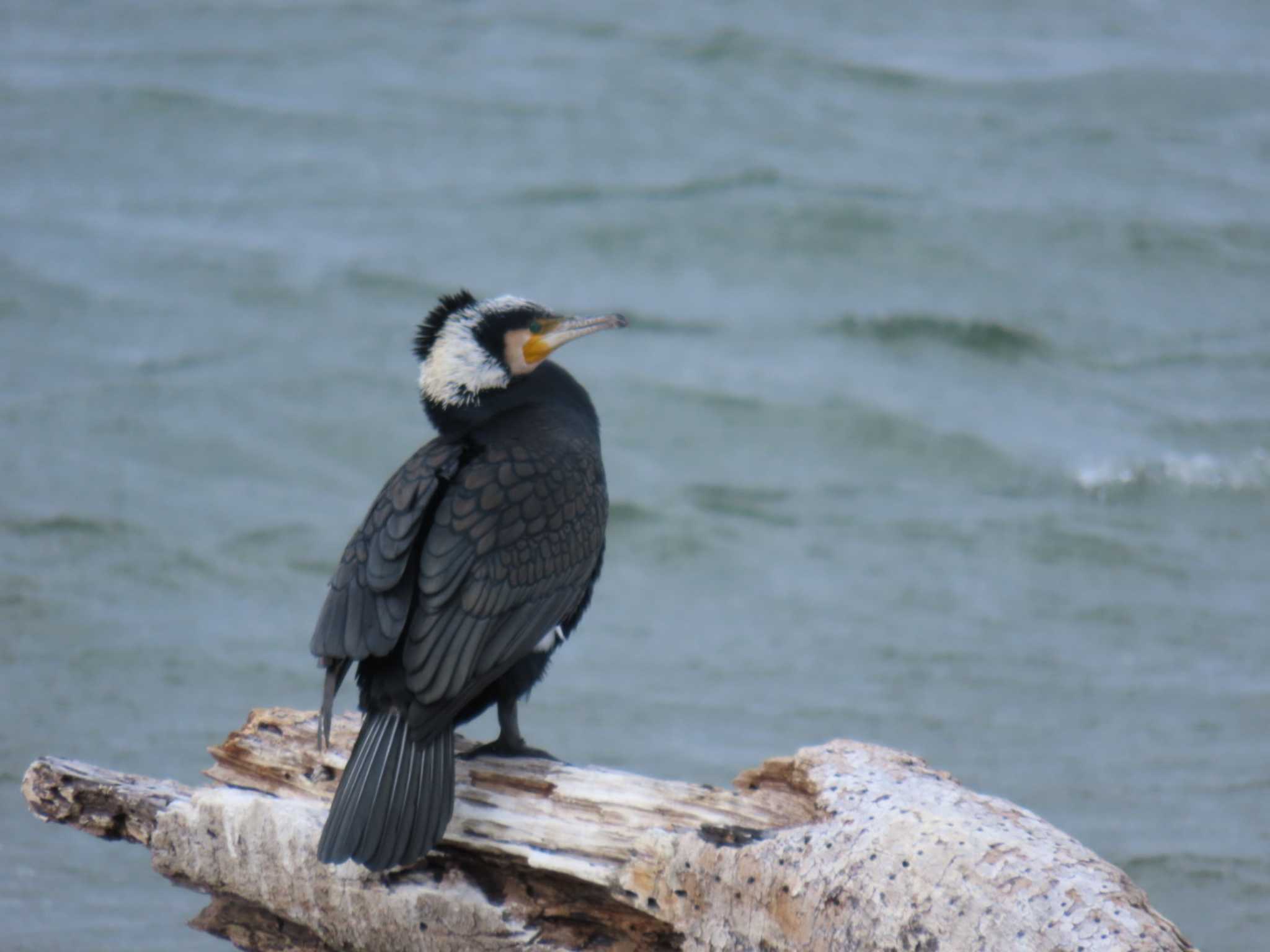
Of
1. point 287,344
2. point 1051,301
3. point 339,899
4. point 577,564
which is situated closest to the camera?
point 339,899

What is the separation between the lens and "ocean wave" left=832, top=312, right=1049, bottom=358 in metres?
12.8

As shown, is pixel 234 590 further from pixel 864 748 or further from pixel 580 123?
pixel 580 123

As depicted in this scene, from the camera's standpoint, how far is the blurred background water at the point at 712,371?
7.96m

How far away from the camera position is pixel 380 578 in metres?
4.48

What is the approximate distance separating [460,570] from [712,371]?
7741 millimetres

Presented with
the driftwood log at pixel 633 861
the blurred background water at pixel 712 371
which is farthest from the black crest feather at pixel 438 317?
the blurred background water at pixel 712 371

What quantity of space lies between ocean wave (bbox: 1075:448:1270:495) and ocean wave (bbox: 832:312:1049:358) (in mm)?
1883

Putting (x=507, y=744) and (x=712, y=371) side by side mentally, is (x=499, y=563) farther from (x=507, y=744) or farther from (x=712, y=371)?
(x=712, y=371)

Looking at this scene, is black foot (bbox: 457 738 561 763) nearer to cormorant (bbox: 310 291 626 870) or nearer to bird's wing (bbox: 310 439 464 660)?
cormorant (bbox: 310 291 626 870)

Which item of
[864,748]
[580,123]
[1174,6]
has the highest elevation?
[1174,6]

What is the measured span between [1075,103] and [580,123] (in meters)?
4.86

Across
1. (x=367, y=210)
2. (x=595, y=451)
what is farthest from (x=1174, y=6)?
(x=595, y=451)

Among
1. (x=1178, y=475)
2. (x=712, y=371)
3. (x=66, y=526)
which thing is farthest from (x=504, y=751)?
(x=712, y=371)

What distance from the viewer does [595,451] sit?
17.1 ft
